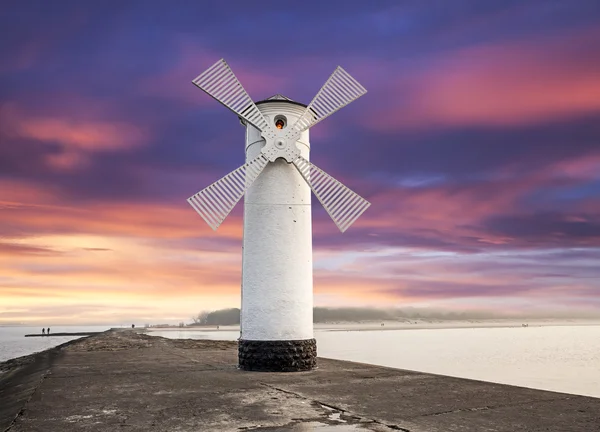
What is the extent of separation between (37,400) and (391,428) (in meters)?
6.04

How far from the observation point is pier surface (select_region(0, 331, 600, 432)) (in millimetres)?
6270

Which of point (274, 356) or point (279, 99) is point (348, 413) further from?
point (279, 99)

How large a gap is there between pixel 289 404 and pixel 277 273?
191 inches

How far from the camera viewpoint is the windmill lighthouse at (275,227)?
1210 centimetres

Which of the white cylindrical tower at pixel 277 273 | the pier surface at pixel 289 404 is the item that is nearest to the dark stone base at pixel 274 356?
the white cylindrical tower at pixel 277 273

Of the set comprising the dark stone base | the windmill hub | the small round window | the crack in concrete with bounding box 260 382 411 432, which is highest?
the small round window

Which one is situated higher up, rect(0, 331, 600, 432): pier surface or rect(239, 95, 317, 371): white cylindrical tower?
rect(239, 95, 317, 371): white cylindrical tower

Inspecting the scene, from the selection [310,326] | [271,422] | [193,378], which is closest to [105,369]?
[193,378]

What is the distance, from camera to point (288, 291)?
12.2 metres

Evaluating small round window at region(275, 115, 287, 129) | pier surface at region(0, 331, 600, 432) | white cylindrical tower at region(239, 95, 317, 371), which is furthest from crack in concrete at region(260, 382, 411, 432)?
small round window at region(275, 115, 287, 129)

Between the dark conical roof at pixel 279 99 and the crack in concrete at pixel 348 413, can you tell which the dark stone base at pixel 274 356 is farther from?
the dark conical roof at pixel 279 99

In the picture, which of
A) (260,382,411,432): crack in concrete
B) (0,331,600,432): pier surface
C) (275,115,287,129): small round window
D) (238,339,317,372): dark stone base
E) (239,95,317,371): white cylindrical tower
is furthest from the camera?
(275,115,287,129): small round window

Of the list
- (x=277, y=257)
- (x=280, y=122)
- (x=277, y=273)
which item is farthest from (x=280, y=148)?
(x=277, y=273)

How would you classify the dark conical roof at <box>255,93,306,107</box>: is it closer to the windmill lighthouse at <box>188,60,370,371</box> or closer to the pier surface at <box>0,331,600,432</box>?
the windmill lighthouse at <box>188,60,370,371</box>
